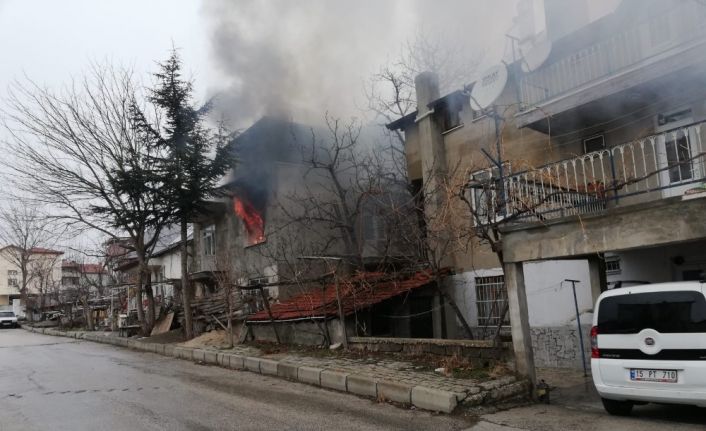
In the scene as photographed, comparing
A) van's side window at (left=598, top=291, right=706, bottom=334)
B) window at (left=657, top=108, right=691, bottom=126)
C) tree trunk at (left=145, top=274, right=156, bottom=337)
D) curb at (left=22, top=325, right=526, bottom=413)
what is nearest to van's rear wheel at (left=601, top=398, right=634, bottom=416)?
van's side window at (left=598, top=291, right=706, bottom=334)

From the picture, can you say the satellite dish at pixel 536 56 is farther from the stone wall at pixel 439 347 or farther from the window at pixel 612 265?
the stone wall at pixel 439 347

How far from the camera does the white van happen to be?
4969 mm

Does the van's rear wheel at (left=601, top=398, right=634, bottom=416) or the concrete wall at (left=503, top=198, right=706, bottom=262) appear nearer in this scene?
the concrete wall at (left=503, top=198, right=706, bottom=262)

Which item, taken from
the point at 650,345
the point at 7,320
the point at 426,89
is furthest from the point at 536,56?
the point at 7,320

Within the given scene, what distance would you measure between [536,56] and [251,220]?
10.9 m

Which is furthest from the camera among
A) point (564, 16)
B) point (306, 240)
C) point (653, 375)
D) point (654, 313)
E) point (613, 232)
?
point (306, 240)

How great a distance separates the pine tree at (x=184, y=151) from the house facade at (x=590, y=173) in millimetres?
8367

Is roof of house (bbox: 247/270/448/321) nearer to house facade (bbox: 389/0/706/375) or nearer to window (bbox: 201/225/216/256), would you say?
house facade (bbox: 389/0/706/375)

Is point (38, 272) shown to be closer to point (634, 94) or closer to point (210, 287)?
point (210, 287)

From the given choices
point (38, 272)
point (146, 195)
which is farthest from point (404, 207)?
point (38, 272)

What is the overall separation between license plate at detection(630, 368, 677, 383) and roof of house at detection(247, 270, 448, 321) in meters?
6.15

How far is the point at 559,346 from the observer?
938cm

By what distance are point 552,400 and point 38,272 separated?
3632 centimetres

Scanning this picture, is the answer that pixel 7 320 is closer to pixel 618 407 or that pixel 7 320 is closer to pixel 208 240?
pixel 208 240
